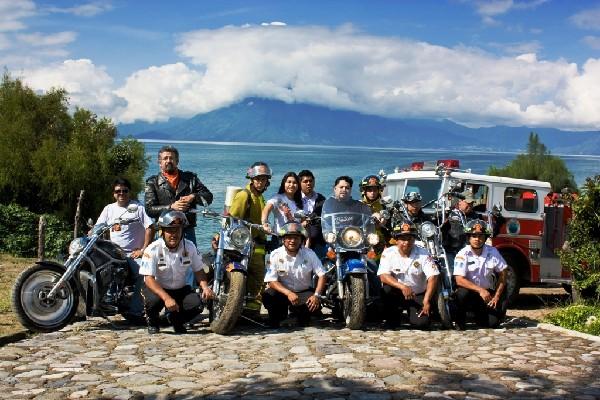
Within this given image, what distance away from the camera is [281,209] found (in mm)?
7926

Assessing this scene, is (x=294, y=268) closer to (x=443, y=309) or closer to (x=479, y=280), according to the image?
(x=443, y=309)

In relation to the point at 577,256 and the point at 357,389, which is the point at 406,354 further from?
the point at 577,256

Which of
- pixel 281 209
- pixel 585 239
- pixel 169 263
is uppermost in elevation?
pixel 281 209

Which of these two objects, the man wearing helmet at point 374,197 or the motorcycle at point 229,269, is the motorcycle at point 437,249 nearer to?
the man wearing helmet at point 374,197

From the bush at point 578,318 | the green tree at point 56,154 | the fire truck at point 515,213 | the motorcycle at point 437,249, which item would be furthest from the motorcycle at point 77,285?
the green tree at point 56,154

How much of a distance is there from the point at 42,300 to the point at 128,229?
1.35 metres

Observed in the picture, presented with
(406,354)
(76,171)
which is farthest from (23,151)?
(406,354)

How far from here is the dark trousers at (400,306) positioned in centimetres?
764

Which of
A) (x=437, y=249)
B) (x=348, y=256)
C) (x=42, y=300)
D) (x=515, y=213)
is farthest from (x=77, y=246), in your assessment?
(x=515, y=213)

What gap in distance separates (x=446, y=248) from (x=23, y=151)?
35.9m

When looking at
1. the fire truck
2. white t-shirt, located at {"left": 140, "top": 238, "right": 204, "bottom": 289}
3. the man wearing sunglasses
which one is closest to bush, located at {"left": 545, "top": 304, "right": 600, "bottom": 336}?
the fire truck

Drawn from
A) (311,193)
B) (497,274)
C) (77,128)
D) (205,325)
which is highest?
(77,128)

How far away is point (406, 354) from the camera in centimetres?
616

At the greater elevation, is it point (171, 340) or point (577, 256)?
point (577, 256)
